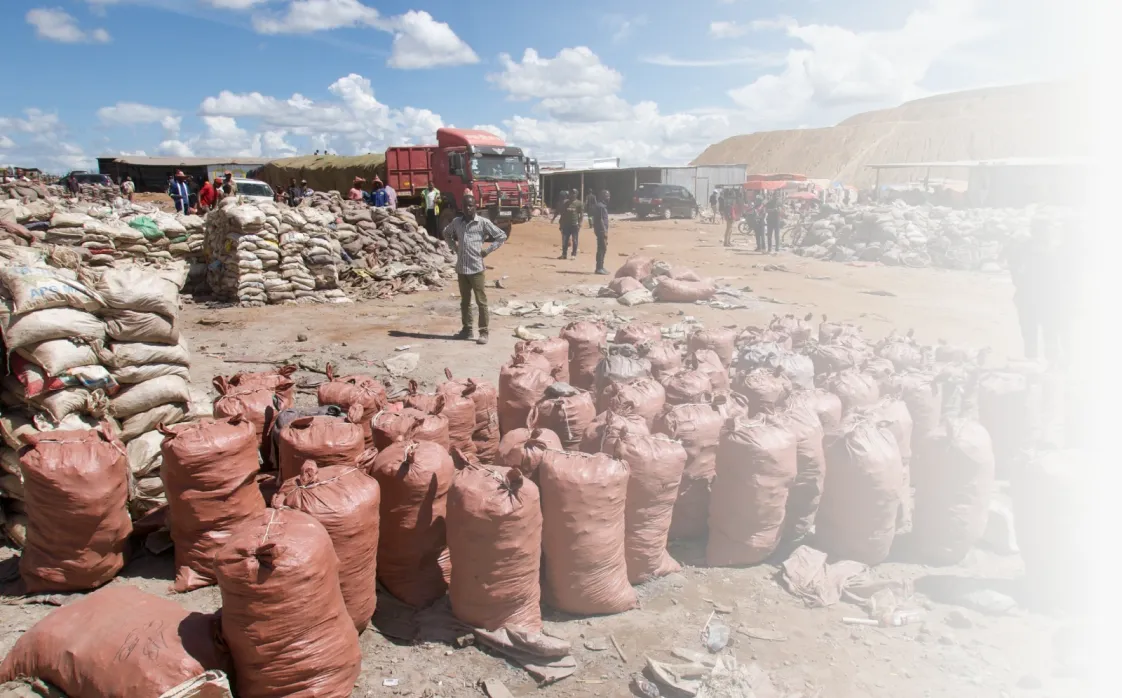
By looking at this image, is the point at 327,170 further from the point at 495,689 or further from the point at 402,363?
the point at 495,689

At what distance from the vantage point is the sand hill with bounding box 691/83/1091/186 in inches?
2345

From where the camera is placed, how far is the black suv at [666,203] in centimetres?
3197

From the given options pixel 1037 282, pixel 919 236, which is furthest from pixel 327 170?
pixel 1037 282

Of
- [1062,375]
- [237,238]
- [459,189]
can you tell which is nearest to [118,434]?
[1062,375]

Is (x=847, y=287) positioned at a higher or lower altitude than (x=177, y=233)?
lower

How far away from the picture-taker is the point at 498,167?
20.9 metres

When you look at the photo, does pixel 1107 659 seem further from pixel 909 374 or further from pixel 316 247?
pixel 316 247

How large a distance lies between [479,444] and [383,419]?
100 centimetres

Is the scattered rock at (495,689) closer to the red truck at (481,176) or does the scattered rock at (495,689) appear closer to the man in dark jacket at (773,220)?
the red truck at (481,176)

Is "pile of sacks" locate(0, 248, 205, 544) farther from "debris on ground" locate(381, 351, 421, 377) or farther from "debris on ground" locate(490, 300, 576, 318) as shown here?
"debris on ground" locate(490, 300, 576, 318)

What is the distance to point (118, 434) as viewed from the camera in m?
3.97

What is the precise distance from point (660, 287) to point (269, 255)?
6.59 m

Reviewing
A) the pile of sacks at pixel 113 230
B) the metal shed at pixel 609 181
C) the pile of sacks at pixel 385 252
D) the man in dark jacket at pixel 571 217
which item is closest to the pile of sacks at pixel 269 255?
the pile of sacks at pixel 113 230

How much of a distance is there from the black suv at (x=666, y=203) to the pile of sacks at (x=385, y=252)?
18.9 metres
